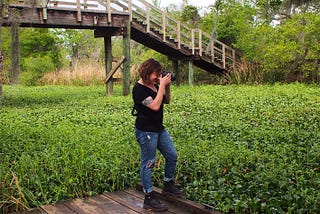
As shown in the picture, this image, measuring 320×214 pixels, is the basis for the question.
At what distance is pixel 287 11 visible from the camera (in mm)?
24641

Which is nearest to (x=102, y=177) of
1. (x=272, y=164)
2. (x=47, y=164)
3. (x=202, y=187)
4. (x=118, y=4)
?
(x=47, y=164)

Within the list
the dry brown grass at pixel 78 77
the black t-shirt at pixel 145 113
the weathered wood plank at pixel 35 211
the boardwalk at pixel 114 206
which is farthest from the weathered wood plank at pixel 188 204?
the dry brown grass at pixel 78 77

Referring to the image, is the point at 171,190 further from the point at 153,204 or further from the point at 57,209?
the point at 57,209

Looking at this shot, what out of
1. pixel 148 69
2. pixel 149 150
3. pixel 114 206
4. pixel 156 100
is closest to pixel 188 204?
pixel 149 150

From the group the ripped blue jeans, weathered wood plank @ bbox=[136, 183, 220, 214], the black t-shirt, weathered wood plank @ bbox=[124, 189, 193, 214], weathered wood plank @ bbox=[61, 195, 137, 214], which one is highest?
the black t-shirt

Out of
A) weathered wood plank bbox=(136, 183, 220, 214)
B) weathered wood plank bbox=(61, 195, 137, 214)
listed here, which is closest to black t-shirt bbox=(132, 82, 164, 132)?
weathered wood plank bbox=(136, 183, 220, 214)

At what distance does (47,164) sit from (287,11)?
2193cm

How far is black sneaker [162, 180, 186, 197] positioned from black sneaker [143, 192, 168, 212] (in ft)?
1.00

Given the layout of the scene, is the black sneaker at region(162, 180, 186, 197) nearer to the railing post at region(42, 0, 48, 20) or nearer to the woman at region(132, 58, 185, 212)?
the woman at region(132, 58, 185, 212)

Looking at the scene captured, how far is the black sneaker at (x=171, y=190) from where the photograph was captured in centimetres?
486

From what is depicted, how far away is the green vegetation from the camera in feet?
15.5

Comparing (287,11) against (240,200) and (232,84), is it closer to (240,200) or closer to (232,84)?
(232,84)

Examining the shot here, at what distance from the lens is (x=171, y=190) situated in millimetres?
4895

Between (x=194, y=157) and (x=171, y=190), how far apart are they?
1.37m
